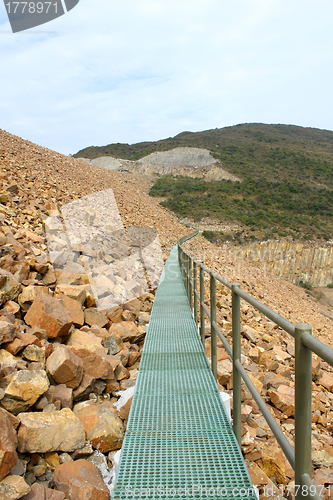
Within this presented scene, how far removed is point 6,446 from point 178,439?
3.95ft

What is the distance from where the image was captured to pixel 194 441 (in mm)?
2459

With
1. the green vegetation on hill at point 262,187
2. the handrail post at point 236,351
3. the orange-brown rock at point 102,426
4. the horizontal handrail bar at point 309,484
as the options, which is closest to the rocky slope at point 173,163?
the green vegetation on hill at point 262,187

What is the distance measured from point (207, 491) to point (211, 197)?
140 ft

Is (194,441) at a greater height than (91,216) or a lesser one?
lesser

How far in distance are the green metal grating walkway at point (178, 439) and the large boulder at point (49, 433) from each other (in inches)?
15.3

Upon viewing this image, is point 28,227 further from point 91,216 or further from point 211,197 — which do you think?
point 211,197

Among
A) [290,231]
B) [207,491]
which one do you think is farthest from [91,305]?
[290,231]

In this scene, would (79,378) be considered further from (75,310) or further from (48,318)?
(75,310)

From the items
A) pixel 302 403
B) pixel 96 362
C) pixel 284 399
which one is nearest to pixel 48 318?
pixel 96 362

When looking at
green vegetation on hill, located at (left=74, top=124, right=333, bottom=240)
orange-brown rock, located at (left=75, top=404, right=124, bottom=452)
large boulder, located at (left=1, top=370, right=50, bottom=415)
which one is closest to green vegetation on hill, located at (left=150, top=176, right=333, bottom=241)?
green vegetation on hill, located at (left=74, top=124, right=333, bottom=240)

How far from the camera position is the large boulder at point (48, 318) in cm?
384

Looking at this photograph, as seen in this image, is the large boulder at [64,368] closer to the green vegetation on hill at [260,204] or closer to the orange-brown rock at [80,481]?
the orange-brown rock at [80,481]

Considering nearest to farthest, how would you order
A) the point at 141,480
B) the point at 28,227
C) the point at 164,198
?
the point at 141,480, the point at 28,227, the point at 164,198

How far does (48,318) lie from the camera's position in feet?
12.7
